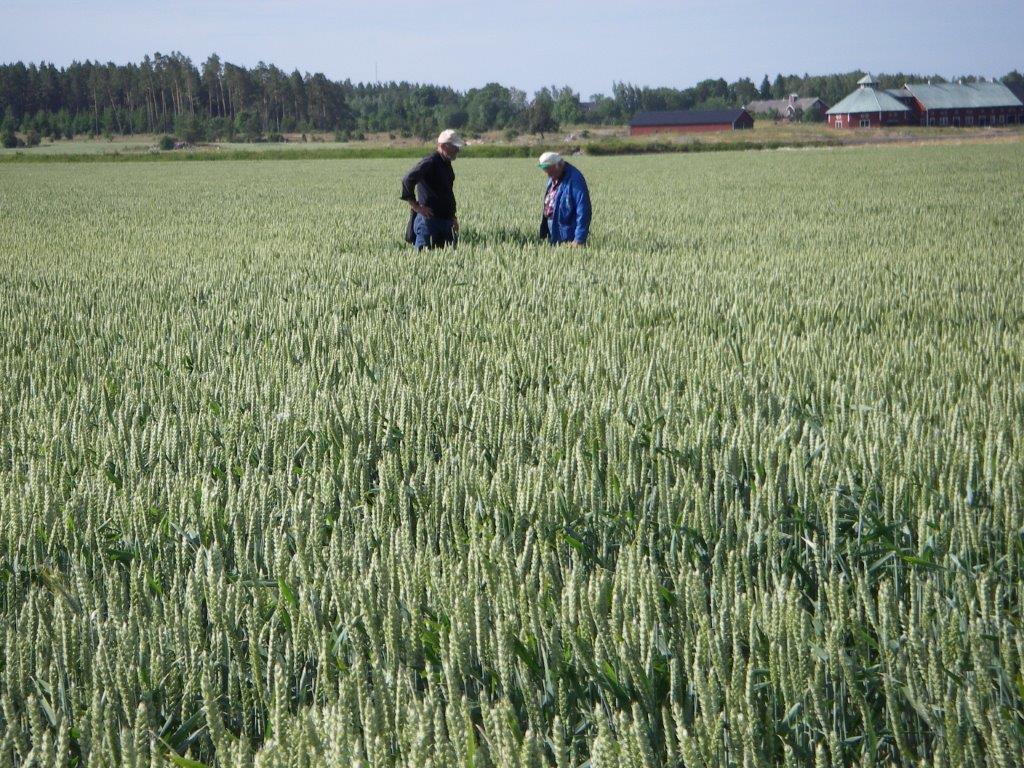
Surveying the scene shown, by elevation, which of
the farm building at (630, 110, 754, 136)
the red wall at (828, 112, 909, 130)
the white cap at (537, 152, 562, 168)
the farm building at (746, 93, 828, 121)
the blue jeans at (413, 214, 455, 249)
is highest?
the farm building at (746, 93, 828, 121)

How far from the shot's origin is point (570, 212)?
10117 millimetres

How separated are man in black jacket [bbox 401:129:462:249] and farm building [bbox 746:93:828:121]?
4652 inches

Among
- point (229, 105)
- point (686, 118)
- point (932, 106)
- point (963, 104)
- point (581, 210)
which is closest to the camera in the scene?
point (581, 210)

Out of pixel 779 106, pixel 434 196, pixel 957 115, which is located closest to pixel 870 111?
pixel 957 115

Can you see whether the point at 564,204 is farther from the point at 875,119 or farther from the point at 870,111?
the point at 875,119

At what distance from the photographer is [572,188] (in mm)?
9586

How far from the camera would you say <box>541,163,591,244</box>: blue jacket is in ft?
31.1

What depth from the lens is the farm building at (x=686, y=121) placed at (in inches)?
4048

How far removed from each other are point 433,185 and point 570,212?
1.55 meters

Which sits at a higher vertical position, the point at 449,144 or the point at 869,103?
the point at 869,103

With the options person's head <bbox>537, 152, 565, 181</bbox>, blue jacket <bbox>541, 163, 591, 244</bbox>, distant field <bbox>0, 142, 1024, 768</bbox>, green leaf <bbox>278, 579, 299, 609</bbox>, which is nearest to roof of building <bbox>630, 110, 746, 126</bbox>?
blue jacket <bbox>541, 163, 591, 244</bbox>

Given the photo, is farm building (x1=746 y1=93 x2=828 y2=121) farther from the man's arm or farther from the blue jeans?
the man's arm

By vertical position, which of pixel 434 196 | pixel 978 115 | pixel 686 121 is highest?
pixel 686 121

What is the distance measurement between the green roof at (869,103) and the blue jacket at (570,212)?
9116cm
